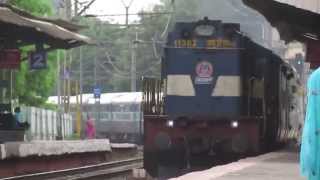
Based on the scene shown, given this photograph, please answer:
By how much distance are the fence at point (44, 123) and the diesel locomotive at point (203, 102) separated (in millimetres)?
14370

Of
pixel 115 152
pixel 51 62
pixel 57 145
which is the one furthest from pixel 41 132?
pixel 57 145

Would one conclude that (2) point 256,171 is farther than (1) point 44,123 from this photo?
No

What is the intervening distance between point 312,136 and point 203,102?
1227cm

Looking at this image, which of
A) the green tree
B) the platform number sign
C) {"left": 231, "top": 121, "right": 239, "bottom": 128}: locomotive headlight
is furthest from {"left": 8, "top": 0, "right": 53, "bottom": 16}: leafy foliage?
{"left": 231, "top": 121, "right": 239, "bottom": 128}: locomotive headlight

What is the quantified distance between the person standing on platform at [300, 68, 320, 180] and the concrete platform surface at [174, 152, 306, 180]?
6.49m

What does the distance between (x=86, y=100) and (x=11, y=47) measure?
37.5 metres

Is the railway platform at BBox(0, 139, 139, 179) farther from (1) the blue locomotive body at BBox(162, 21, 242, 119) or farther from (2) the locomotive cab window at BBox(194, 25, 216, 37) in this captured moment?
(2) the locomotive cab window at BBox(194, 25, 216, 37)

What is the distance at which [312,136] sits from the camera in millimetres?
3916

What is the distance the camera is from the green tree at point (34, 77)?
3102 cm

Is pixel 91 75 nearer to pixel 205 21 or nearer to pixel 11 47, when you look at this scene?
pixel 11 47

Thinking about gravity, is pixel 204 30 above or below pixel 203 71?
above

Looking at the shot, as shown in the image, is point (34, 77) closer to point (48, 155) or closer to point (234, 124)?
point (48, 155)

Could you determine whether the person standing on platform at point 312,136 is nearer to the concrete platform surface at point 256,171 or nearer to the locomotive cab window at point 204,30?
the concrete platform surface at point 256,171

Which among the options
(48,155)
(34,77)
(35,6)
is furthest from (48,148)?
(34,77)
